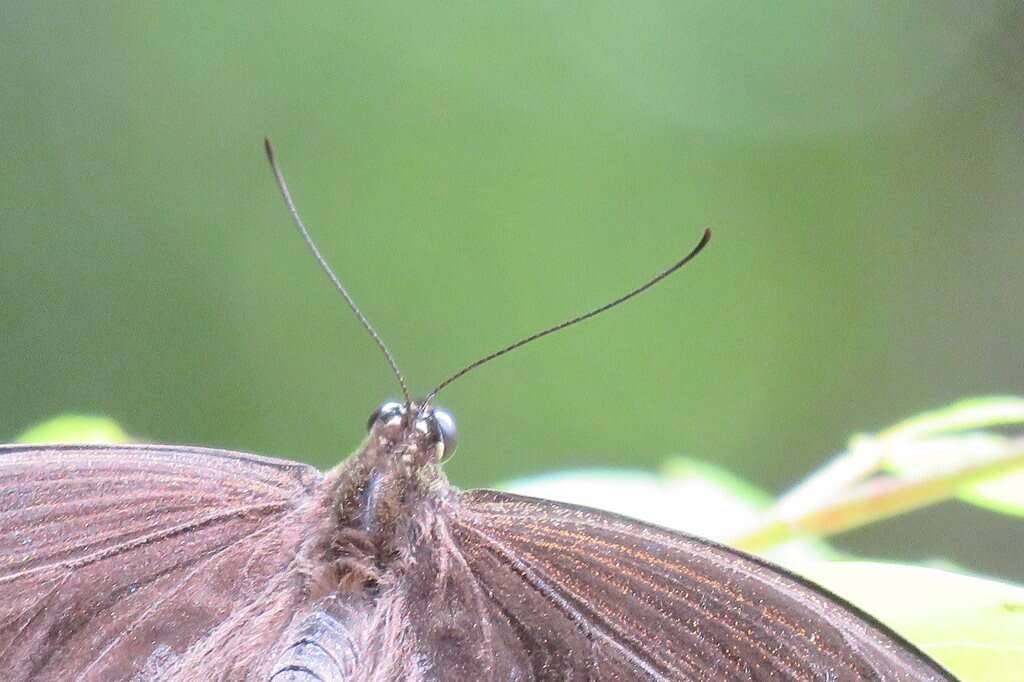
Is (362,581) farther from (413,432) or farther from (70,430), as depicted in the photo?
(70,430)

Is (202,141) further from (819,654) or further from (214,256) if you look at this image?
(819,654)

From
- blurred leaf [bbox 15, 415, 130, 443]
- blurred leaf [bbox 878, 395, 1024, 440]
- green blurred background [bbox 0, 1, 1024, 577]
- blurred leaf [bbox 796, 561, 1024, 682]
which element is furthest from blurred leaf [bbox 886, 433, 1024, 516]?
green blurred background [bbox 0, 1, 1024, 577]

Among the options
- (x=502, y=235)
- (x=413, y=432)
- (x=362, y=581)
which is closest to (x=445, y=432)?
(x=413, y=432)

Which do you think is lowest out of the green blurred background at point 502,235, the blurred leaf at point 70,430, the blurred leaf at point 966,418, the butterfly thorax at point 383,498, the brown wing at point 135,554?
the brown wing at point 135,554

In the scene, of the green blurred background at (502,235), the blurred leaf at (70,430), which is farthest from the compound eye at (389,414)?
the green blurred background at (502,235)

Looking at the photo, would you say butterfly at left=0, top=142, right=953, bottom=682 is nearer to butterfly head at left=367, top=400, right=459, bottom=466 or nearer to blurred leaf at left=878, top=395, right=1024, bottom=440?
butterfly head at left=367, top=400, right=459, bottom=466

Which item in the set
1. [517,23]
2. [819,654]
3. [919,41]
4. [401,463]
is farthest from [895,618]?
[919,41]

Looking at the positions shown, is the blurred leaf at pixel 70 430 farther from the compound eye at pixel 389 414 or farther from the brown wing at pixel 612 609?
the brown wing at pixel 612 609
